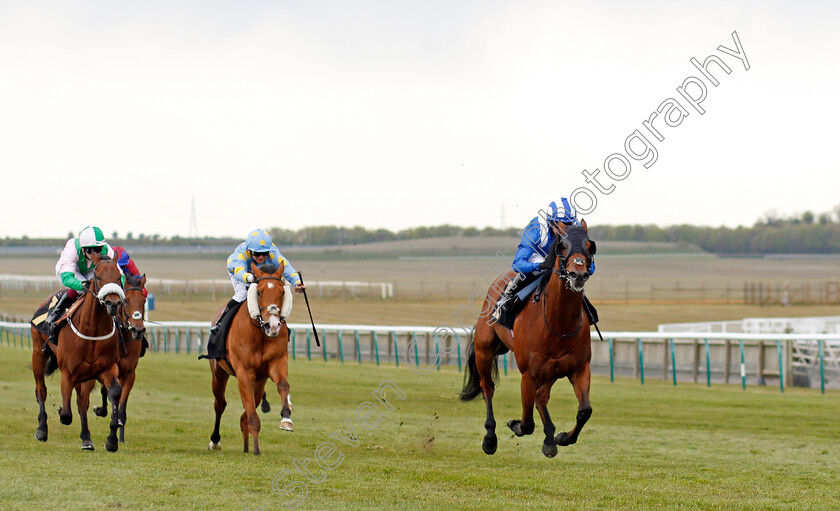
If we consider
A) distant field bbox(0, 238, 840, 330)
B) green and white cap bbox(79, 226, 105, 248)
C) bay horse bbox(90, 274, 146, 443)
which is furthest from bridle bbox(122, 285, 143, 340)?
distant field bbox(0, 238, 840, 330)

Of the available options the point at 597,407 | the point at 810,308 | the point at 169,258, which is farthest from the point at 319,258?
the point at 597,407

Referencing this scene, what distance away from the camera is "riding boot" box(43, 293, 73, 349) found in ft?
32.8

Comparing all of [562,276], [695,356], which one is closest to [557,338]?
[562,276]

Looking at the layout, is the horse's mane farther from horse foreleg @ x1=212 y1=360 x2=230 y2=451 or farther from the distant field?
the distant field

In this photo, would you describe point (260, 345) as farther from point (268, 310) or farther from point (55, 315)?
point (55, 315)

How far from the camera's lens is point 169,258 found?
80062 mm

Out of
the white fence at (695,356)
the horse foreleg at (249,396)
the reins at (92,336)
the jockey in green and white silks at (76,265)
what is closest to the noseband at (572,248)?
the horse foreleg at (249,396)

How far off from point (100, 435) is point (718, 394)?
35.0ft

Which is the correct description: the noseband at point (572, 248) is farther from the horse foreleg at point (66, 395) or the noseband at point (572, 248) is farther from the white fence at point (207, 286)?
the white fence at point (207, 286)

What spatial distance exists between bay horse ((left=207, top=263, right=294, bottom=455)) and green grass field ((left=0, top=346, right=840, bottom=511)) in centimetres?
56

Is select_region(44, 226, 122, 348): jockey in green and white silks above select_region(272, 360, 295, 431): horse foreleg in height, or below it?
above

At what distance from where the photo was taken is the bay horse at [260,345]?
349 inches

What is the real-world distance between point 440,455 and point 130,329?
11.3ft

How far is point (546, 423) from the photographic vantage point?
300 inches
